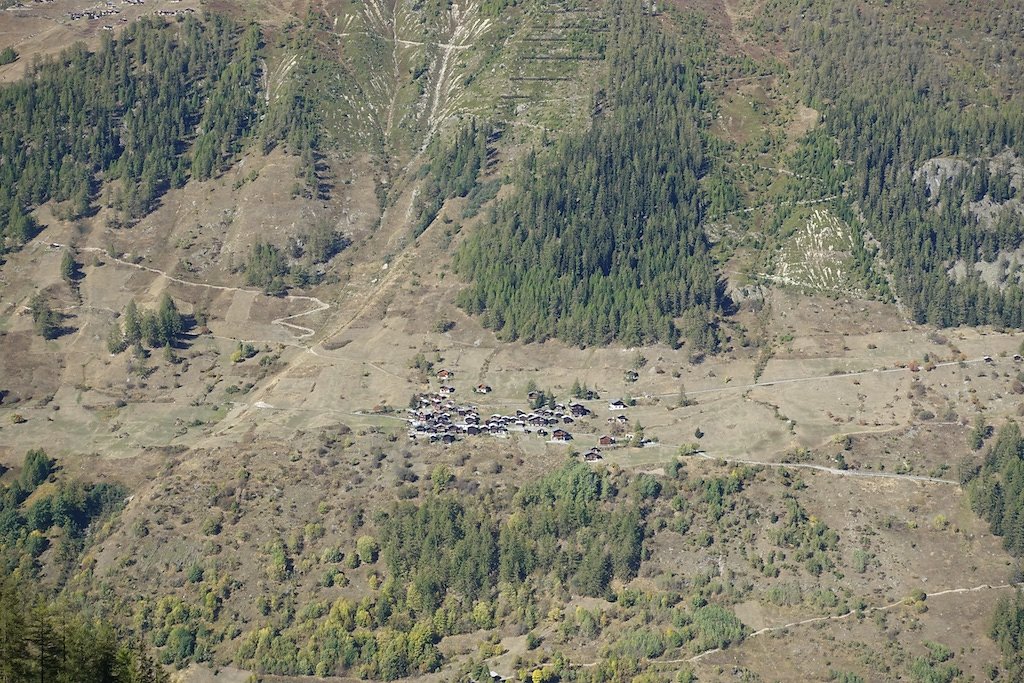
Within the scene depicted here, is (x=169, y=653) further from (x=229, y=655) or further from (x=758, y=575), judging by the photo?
(x=758, y=575)

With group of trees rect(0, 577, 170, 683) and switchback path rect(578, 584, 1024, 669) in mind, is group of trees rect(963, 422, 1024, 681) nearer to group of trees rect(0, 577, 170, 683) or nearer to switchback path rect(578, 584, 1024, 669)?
switchback path rect(578, 584, 1024, 669)

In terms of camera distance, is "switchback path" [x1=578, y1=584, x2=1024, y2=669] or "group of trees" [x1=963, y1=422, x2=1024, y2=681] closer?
"group of trees" [x1=963, y1=422, x2=1024, y2=681]

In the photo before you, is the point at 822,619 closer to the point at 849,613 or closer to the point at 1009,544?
the point at 849,613

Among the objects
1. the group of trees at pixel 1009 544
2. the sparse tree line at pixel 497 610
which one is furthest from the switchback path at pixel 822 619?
the group of trees at pixel 1009 544

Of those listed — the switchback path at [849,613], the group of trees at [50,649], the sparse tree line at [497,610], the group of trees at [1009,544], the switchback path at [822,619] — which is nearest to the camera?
the group of trees at [50,649]

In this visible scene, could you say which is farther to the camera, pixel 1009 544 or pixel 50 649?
pixel 1009 544

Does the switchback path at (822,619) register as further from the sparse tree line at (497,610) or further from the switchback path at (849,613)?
the sparse tree line at (497,610)

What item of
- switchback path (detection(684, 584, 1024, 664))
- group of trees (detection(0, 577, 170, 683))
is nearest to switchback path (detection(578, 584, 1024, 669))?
switchback path (detection(684, 584, 1024, 664))

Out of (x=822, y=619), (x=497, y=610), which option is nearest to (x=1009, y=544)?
(x=822, y=619)

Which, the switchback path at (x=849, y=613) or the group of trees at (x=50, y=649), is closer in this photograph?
the group of trees at (x=50, y=649)
